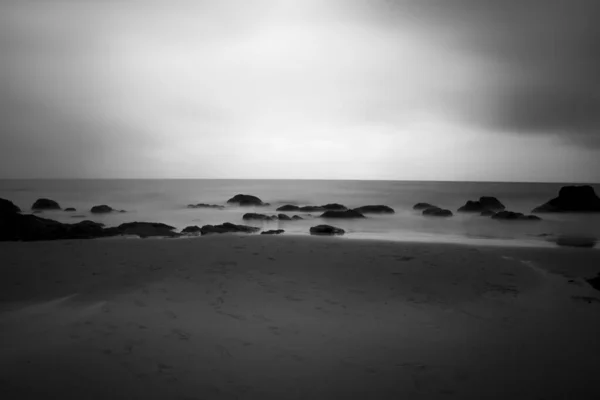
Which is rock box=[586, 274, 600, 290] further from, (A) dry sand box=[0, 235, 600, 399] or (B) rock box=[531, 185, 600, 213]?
(B) rock box=[531, 185, 600, 213]

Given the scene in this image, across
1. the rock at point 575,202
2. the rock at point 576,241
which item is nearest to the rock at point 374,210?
the rock at point 575,202

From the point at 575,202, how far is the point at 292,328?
1338 inches

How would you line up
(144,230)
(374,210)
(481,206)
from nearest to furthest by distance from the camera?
(144,230), (374,210), (481,206)

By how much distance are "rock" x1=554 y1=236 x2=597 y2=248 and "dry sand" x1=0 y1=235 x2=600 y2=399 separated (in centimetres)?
645

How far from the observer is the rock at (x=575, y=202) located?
30.2 m

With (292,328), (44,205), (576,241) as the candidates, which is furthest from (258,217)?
(292,328)

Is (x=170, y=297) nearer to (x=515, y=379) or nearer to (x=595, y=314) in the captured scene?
(x=515, y=379)

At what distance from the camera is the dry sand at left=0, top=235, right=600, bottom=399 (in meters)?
3.59

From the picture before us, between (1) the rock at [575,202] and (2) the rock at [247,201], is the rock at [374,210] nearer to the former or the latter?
(1) the rock at [575,202]

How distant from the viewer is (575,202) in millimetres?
30359

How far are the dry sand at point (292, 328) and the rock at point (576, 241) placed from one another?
6.45 metres

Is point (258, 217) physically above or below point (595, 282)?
below

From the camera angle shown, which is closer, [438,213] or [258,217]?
[258,217]

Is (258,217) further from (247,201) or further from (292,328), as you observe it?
(292,328)
